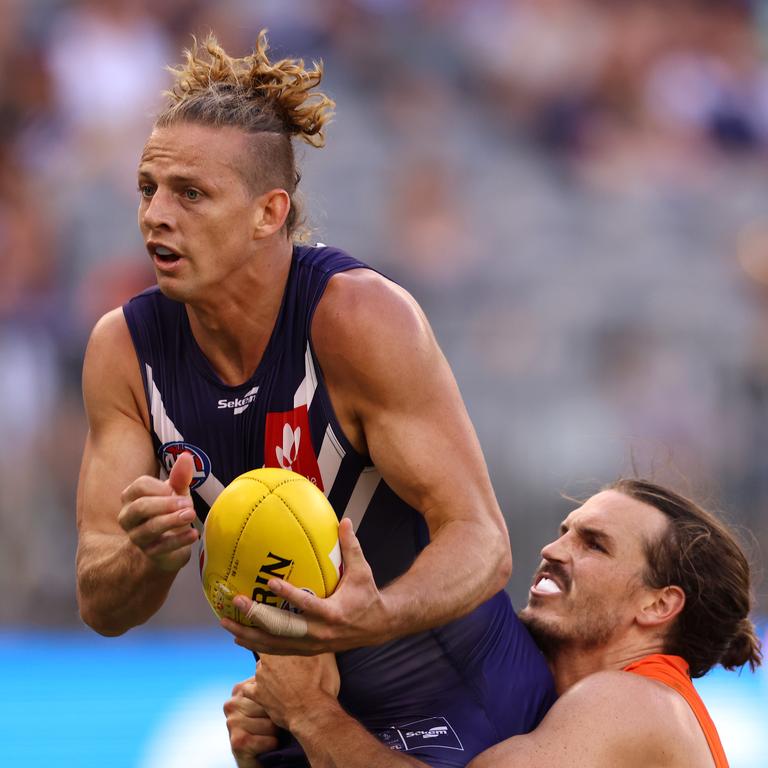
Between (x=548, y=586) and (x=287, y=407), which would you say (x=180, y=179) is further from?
(x=548, y=586)

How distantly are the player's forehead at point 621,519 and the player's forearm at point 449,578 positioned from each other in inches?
42.2

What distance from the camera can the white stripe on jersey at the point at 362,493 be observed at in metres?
4.53

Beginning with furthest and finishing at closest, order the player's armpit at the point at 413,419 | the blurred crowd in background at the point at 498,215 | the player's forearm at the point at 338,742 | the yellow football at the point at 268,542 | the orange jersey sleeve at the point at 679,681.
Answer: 1. the blurred crowd in background at the point at 498,215
2. the orange jersey sleeve at the point at 679,681
3. the player's forearm at the point at 338,742
4. the player's armpit at the point at 413,419
5. the yellow football at the point at 268,542

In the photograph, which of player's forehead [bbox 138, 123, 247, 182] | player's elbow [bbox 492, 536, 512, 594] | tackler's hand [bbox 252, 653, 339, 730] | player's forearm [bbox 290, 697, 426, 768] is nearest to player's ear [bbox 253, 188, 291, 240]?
player's forehead [bbox 138, 123, 247, 182]

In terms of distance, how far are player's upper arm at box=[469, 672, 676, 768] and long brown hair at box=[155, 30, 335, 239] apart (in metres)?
1.83

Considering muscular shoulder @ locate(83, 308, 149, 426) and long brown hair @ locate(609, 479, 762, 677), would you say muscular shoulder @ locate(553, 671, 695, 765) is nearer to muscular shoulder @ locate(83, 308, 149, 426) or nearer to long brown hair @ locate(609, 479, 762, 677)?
long brown hair @ locate(609, 479, 762, 677)

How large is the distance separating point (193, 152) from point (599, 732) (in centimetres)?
226

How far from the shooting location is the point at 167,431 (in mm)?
4613

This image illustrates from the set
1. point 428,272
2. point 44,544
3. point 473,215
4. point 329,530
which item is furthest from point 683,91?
point 329,530

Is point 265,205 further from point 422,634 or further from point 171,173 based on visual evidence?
point 422,634

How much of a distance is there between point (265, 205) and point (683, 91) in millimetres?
9729

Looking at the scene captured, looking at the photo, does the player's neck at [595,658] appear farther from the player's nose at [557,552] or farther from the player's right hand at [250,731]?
the player's right hand at [250,731]

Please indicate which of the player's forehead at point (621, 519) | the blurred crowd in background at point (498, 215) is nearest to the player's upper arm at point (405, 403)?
the player's forehead at point (621, 519)

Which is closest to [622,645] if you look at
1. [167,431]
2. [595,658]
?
[595,658]
